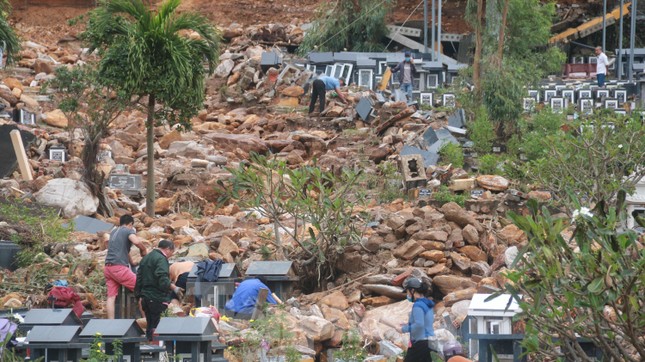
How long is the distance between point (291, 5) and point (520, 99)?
20.3m

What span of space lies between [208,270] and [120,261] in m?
0.93

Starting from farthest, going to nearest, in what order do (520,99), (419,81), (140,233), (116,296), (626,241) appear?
(419,81)
(520,99)
(140,233)
(116,296)
(626,241)

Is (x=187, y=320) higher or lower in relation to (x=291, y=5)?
lower

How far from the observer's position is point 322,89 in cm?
2697

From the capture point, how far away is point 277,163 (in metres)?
16.5

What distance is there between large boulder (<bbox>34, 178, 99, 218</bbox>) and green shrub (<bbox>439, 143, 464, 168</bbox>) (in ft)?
18.7

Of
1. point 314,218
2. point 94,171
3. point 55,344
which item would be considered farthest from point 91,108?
point 55,344

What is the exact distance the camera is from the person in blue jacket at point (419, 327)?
11.0 m

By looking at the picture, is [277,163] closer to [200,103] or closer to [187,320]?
[200,103]

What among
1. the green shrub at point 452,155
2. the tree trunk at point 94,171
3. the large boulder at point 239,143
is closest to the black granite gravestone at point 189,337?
the tree trunk at point 94,171

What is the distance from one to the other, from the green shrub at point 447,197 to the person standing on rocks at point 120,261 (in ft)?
20.9

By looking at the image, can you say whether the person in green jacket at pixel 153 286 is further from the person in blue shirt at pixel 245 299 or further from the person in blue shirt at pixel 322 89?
the person in blue shirt at pixel 322 89

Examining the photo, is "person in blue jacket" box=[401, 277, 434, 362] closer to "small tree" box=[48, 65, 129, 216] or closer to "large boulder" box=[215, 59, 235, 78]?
"small tree" box=[48, 65, 129, 216]

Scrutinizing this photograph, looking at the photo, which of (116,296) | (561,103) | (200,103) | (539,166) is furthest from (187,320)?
(561,103)
